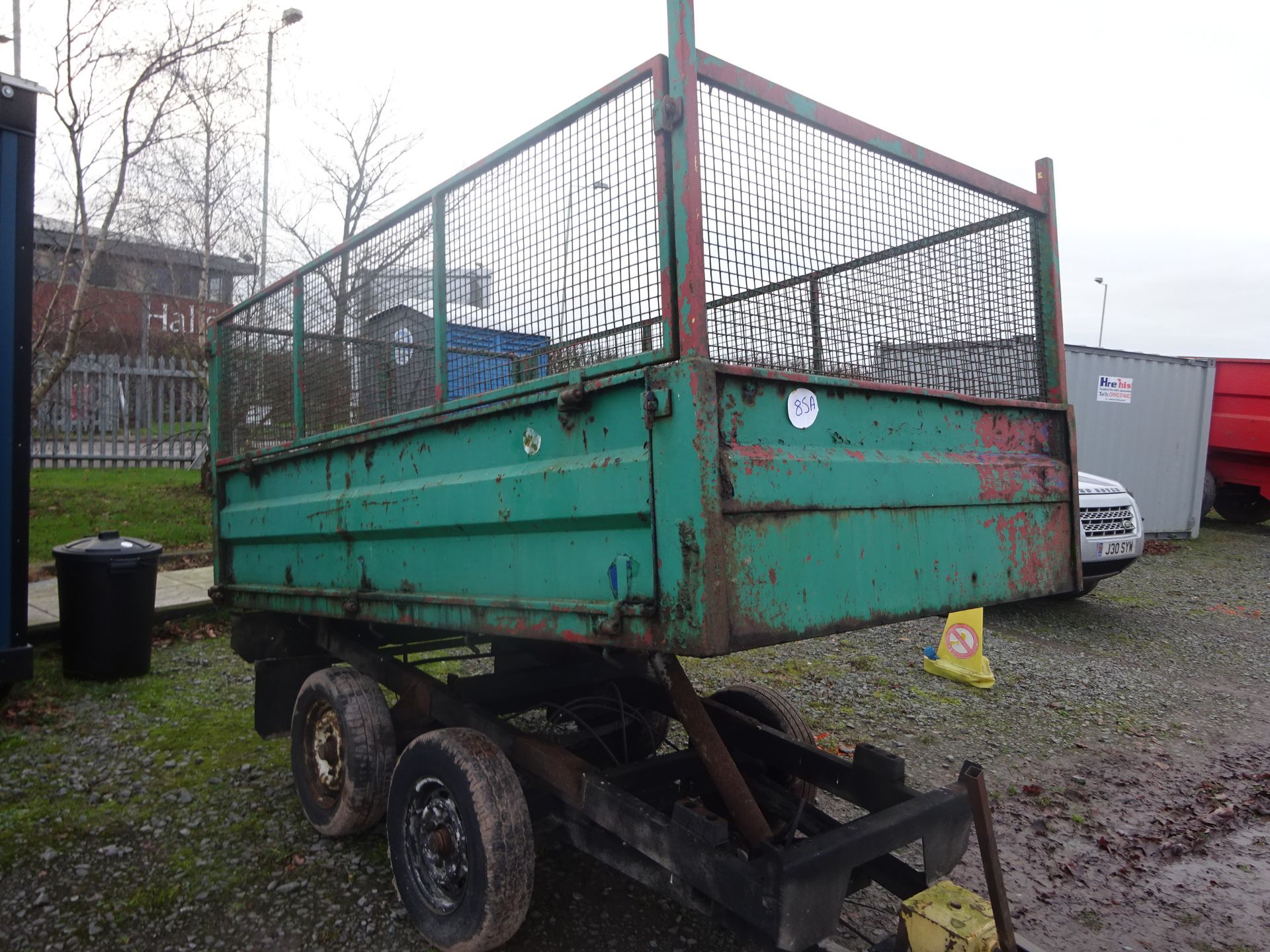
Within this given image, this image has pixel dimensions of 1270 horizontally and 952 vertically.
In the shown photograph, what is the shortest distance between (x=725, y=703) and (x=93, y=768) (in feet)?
10.3

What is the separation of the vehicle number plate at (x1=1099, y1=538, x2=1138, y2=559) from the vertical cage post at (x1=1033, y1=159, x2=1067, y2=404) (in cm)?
506

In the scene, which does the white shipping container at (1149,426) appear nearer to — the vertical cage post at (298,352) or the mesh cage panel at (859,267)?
the mesh cage panel at (859,267)

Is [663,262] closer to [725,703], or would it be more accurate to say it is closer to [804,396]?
[804,396]

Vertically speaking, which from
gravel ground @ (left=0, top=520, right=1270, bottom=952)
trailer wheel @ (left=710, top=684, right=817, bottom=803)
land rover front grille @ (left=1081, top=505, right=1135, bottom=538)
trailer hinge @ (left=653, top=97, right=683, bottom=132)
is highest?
trailer hinge @ (left=653, top=97, right=683, bottom=132)

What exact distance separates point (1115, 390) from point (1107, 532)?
5861 millimetres

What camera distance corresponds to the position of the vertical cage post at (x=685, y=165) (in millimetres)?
2119

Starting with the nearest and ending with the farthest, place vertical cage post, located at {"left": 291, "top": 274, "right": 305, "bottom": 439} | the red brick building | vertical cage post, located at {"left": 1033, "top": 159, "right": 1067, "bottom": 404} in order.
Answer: vertical cage post, located at {"left": 1033, "top": 159, "right": 1067, "bottom": 404} → vertical cage post, located at {"left": 291, "top": 274, "right": 305, "bottom": 439} → the red brick building

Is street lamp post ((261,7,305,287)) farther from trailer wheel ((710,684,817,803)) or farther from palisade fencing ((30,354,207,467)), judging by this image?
trailer wheel ((710,684,817,803))

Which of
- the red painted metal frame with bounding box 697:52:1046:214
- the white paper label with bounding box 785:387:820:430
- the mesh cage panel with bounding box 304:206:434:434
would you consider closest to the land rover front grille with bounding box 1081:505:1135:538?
the red painted metal frame with bounding box 697:52:1046:214

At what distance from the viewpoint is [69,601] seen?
5426mm

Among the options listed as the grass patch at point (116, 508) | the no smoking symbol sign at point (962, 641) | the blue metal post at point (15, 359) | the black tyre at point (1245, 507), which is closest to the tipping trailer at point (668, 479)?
the blue metal post at point (15, 359)

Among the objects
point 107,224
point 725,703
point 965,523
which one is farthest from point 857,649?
point 107,224

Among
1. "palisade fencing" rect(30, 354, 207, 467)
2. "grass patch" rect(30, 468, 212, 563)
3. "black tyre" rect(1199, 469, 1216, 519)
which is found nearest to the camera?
"grass patch" rect(30, 468, 212, 563)

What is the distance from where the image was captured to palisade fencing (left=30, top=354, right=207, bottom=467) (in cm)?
1161
